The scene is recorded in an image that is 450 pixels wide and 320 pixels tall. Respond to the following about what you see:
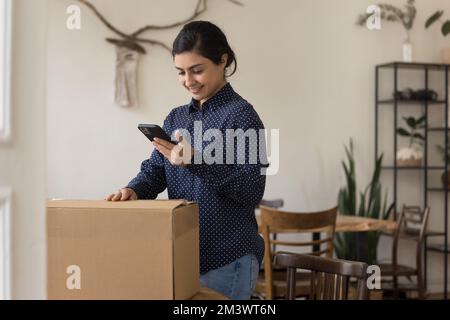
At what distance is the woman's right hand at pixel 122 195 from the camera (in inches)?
47.9

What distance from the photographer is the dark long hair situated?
4.74 ft

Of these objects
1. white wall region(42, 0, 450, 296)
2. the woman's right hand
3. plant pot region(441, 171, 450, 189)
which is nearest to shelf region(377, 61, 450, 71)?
white wall region(42, 0, 450, 296)

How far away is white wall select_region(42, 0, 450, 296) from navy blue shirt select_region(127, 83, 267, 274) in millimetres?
2449

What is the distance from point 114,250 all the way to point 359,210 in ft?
11.4

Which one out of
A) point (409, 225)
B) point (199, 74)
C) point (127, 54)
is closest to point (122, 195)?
point (199, 74)

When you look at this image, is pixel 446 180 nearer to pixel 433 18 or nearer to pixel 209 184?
pixel 433 18

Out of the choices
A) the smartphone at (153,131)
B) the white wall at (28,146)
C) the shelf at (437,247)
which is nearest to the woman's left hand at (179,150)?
the smartphone at (153,131)

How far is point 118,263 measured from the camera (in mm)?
1012

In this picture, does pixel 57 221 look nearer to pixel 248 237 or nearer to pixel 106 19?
pixel 248 237

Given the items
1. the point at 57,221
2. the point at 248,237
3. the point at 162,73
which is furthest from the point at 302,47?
the point at 57,221

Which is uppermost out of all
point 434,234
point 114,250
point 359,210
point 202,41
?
point 202,41

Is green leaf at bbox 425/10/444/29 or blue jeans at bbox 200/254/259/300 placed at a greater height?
green leaf at bbox 425/10/444/29

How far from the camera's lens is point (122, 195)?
1247mm

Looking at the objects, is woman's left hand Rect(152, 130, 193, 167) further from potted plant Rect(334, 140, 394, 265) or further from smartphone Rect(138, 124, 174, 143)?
potted plant Rect(334, 140, 394, 265)
